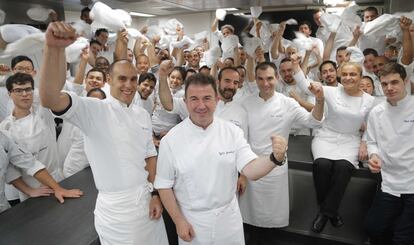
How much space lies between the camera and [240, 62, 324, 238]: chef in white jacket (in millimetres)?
1775

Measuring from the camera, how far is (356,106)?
182 centimetres

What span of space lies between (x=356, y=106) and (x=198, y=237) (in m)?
1.25

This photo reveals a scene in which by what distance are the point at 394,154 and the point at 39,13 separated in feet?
5.37

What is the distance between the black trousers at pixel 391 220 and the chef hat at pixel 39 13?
5.61ft

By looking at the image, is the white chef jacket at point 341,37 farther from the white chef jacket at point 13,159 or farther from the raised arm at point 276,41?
the white chef jacket at point 13,159

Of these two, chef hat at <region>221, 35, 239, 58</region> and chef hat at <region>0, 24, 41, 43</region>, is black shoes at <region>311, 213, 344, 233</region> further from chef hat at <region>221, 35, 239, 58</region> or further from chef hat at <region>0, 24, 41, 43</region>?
chef hat at <region>0, 24, 41, 43</region>

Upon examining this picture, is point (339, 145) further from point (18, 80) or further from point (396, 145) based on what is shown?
point (18, 80)

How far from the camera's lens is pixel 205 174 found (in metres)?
1.17

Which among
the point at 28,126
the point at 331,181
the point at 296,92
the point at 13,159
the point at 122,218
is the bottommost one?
the point at 331,181

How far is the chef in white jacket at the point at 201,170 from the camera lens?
1.16 metres

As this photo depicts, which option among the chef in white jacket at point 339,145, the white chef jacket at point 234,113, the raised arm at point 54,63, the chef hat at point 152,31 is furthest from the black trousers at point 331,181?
the chef hat at point 152,31

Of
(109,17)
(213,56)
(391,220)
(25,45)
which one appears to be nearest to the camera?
(25,45)

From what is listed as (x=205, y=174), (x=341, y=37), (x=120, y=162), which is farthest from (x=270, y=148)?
Result: (x=341, y=37)

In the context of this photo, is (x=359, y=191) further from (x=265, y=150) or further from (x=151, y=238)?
(x=151, y=238)
